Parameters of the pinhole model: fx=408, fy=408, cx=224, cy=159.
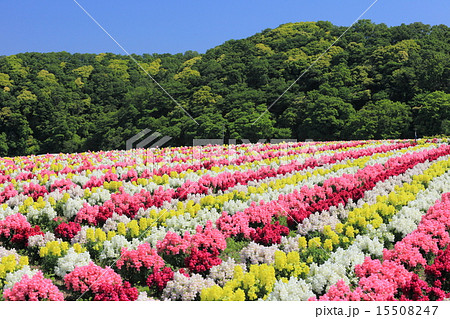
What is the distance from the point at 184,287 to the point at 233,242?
164cm

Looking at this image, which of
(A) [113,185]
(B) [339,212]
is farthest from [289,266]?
(A) [113,185]

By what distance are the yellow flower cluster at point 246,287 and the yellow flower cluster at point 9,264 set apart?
2.07 metres

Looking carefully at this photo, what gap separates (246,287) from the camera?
152 inches

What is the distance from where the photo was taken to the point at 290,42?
57.9m

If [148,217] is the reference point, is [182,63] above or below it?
above

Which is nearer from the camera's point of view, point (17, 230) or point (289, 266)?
point (289, 266)

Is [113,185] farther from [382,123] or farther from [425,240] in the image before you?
[382,123]

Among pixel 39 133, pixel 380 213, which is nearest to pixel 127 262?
pixel 380 213

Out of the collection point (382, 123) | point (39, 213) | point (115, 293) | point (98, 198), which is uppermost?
point (382, 123)

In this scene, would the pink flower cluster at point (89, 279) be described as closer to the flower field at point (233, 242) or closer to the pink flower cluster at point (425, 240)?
the flower field at point (233, 242)

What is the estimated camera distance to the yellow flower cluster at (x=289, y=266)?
416 centimetres
